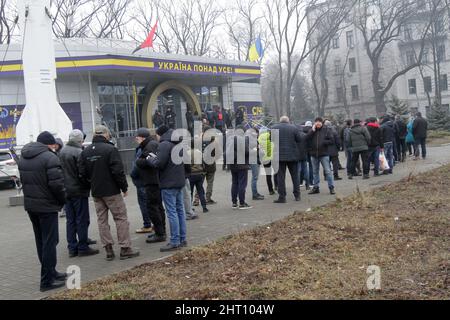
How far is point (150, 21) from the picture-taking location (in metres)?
46.7

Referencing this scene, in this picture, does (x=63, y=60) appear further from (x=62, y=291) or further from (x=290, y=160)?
(x=62, y=291)

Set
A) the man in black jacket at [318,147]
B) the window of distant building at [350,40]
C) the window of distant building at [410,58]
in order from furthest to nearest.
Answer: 1. the window of distant building at [350,40]
2. the window of distant building at [410,58]
3. the man in black jacket at [318,147]

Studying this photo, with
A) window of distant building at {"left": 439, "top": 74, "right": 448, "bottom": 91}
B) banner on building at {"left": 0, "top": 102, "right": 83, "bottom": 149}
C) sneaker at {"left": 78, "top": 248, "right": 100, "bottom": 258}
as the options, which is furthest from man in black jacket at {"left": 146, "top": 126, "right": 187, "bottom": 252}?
window of distant building at {"left": 439, "top": 74, "right": 448, "bottom": 91}

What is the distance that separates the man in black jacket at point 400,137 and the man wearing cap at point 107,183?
13.8m

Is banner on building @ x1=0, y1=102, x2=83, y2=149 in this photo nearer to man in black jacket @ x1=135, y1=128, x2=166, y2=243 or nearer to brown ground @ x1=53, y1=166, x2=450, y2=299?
man in black jacket @ x1=135, y1=128, x2=166, y2=243

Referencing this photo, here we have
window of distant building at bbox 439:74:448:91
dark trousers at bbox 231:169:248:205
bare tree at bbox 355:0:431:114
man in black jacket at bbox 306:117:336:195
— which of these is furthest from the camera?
window of distant building at bbox 439:74:448:91

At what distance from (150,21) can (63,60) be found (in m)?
24.8

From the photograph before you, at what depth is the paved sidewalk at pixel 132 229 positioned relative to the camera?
6441mm

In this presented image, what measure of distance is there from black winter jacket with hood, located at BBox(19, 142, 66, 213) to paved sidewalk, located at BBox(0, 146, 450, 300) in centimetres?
105

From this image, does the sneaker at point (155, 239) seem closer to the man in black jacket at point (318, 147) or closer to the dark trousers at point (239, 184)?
the dark trousers at point (239, 184)

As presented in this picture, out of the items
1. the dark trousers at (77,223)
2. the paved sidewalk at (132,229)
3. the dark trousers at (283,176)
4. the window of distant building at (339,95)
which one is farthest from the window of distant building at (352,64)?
the dark trousers at (77,223)

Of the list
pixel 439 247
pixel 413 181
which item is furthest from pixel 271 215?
pixel 413 181

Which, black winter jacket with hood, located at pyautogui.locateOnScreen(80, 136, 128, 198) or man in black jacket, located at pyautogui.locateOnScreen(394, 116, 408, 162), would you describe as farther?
man in black jacket, located at pyautogui.locateOnScreen(394, 116, 408, 162)

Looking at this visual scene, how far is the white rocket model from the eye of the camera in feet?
47.9
